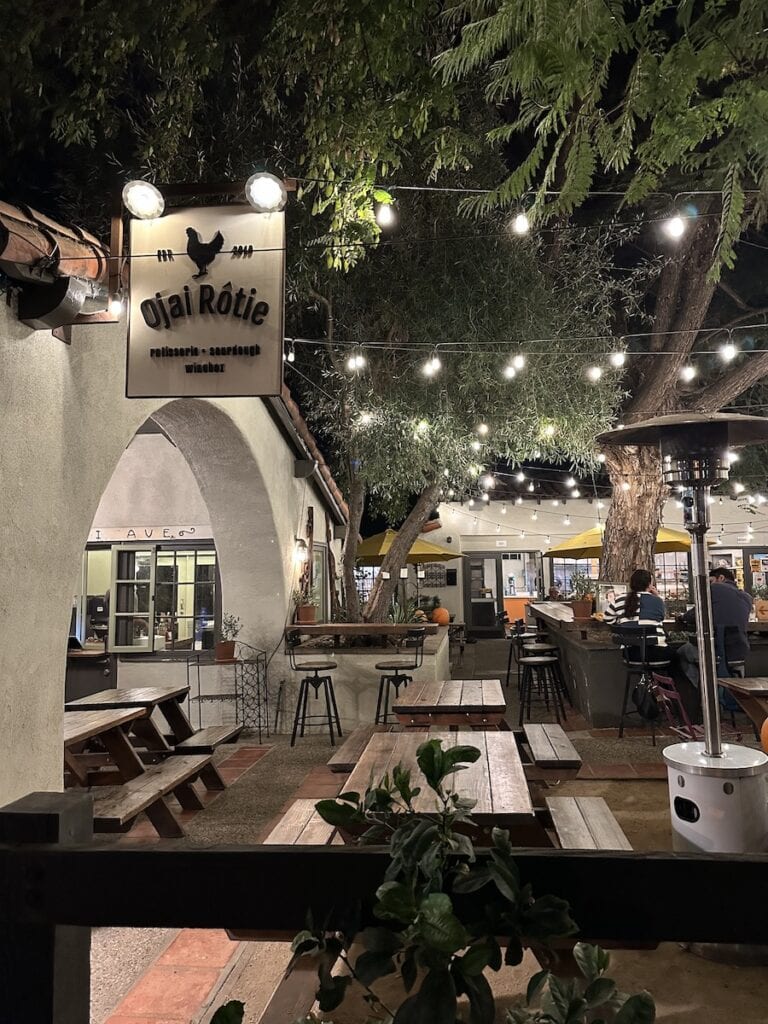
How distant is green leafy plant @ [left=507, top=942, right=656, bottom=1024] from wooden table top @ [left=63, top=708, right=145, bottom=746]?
3.40m

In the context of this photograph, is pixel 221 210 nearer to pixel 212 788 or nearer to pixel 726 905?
pixel 726 905

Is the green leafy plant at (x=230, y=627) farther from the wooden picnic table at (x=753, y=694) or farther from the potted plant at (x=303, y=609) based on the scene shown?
the wooden picnic table at (x=753, y=694)

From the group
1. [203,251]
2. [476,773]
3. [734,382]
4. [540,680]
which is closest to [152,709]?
[476,773]

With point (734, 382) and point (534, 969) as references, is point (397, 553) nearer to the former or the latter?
point (734, 382)

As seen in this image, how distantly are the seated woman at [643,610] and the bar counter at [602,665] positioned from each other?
37 cm

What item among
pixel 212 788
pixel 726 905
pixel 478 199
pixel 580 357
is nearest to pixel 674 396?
pixel 580 357

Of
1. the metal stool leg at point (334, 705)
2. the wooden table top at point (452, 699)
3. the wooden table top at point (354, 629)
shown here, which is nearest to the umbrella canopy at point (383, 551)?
the wooden table top at point (354, 629)

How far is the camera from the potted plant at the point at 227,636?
317 inches

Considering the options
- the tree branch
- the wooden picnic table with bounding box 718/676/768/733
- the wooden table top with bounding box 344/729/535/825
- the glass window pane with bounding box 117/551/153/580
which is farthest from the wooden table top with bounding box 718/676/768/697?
the glass window pane with bounding box 117/551/153/580

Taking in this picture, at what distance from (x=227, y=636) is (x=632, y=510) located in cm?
558

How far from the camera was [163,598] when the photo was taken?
9000mm

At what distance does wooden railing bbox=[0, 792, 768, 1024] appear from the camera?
3.38 feet

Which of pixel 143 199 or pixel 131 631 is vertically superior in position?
pixel 143 199

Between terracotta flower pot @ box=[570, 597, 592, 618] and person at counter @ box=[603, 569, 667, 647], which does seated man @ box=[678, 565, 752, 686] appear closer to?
person at counter @ box=[603, 569, 667, 647]
